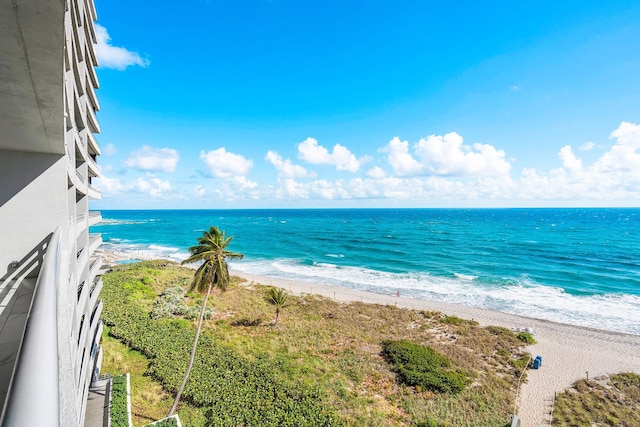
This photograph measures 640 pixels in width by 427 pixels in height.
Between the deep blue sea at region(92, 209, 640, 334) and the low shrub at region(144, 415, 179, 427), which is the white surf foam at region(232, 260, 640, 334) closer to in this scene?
the deep blue sea at region(92, 209, 640, 334)

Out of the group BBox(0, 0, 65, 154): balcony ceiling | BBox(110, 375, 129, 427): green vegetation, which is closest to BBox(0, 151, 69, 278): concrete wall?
BBox(0, 0, 65, 154): balcony ceiling

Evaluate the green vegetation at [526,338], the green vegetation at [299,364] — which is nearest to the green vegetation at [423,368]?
the green vegetation at [299,364]

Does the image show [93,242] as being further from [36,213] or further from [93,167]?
[36,213]

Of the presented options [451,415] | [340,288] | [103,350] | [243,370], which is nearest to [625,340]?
[451,415]

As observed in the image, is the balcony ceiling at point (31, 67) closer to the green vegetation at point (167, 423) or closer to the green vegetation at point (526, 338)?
the green vegetation at point (167, 423)

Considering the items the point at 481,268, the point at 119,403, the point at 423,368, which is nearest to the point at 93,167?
the point at 119,403

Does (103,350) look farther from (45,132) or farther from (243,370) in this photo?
(45,132)
